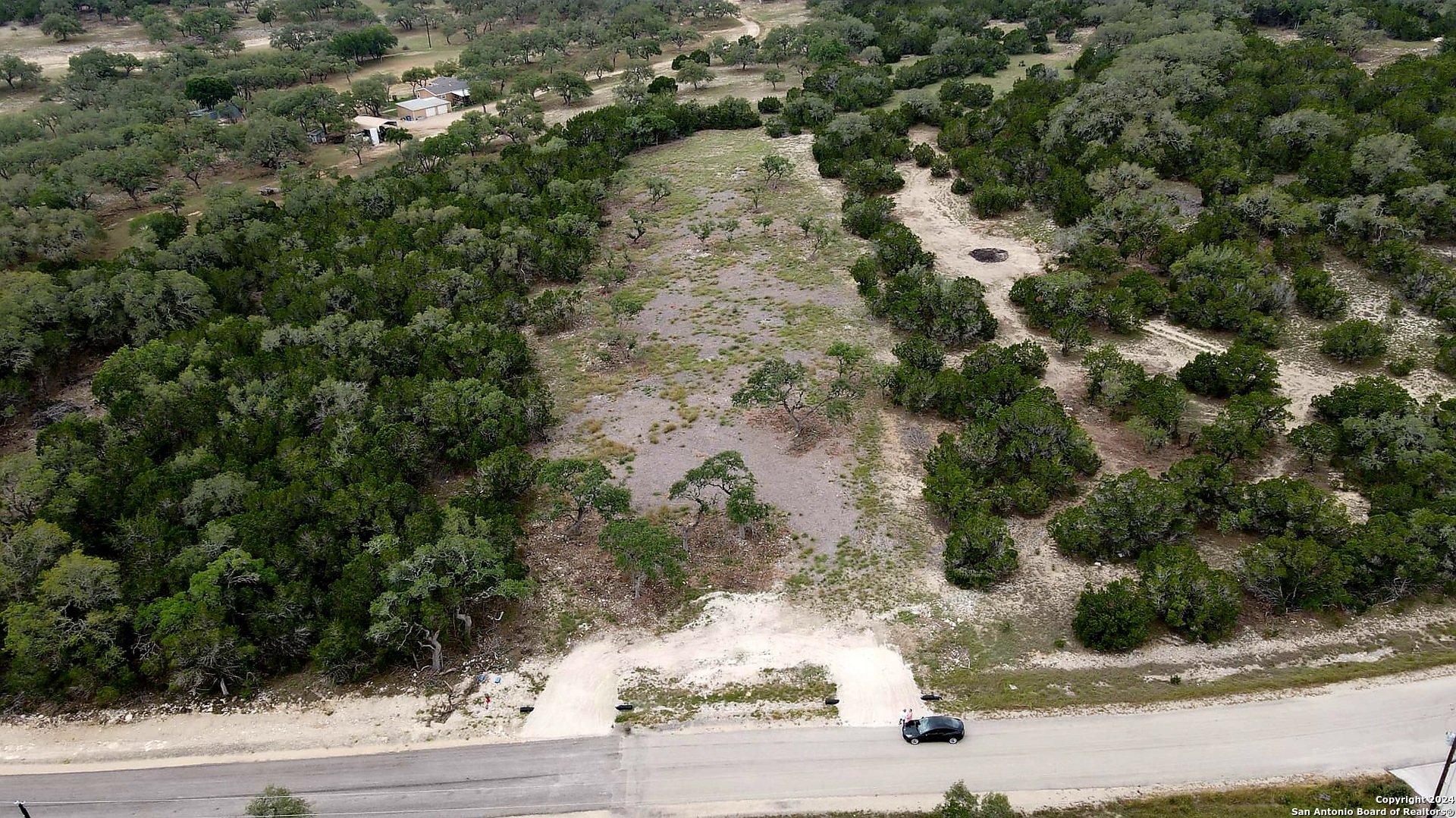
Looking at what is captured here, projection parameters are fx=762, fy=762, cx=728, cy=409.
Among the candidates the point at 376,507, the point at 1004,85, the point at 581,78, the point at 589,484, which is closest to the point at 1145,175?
the point at 1004,85

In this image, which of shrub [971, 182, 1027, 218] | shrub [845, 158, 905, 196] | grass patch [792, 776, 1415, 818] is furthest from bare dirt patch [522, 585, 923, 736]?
shrub [845, 158, 905, 196]

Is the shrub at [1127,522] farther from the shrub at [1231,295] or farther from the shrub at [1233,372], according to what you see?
the shrub at [1231,295]

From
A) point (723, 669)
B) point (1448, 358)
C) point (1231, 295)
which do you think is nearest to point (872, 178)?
point (1231, 295)

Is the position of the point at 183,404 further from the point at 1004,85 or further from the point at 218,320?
the point at 1004,85

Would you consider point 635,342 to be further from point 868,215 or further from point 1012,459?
point 868,215

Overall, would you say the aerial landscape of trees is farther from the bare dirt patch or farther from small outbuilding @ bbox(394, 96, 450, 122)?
the bare dirt patch

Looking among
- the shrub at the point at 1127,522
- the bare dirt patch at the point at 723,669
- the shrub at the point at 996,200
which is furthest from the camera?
the shrub at the point at 996,200

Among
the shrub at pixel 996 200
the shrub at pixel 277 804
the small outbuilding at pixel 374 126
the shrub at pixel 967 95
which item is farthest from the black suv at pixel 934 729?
the small outbuilding at pixel 374 126
